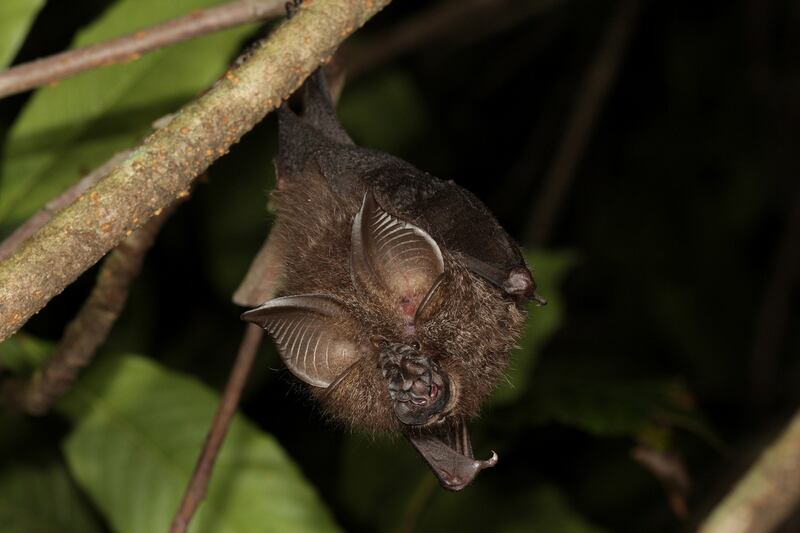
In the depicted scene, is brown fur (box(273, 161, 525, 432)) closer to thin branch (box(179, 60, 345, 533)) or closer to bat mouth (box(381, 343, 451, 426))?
bat mouth (box(381, 343, 451, 426))

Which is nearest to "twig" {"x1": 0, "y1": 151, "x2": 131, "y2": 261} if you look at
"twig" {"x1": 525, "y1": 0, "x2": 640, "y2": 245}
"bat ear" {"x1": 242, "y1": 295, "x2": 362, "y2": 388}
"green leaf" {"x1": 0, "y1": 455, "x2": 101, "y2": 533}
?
"bat ear" {"x1": 242, "y1": 295, "x2": 362, "y2": 388}

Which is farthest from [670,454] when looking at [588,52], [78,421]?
[588,52]

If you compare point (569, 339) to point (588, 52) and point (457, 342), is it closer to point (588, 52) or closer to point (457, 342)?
point (588, 52)

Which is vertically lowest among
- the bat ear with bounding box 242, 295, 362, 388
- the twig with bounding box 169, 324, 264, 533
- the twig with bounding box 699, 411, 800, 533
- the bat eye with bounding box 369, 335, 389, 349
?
the twig with bounding box 699, 411, 800, 533

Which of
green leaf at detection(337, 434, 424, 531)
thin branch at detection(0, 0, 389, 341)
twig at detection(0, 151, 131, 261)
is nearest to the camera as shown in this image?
thin branch at detection(0, 0, 389, 341)

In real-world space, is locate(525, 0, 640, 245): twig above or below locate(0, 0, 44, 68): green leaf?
below

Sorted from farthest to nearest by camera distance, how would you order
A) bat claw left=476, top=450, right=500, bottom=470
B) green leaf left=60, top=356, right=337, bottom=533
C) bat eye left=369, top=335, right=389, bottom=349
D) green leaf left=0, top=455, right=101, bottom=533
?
1. green leaf left=0, top=455, right=101, bottom=533
2. green leaf left=60, top=356, right=337, bottom=533
3. bat eye left=369, top=335, right=389, bottom=349
4. bat claw left=476, top=450, right=500, bottom=470

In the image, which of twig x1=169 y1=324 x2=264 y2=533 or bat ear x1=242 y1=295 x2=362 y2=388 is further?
twig x1=169 y1=324 x2=264 y2=533
